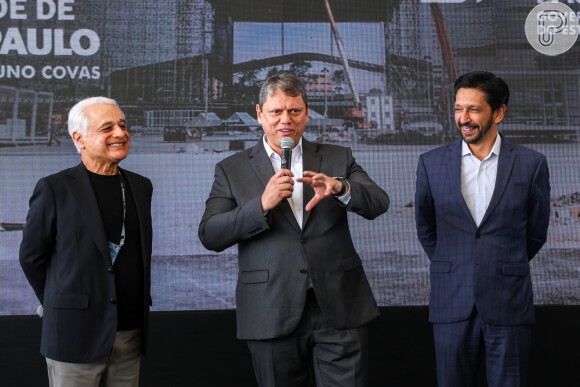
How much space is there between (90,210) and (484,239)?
1439 millimetres

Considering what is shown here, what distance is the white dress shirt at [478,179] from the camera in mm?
2566

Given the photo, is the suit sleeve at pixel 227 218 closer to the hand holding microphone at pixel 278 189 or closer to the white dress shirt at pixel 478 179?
the hand holding microphone at pixel 278 189

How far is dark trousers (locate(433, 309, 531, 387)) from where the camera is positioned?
2471 millimetres

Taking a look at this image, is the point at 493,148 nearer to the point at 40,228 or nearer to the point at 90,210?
the point at 90,210

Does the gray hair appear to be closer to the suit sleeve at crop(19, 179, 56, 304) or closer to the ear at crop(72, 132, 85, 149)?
the ear at crop(72, 132, 85, 149)

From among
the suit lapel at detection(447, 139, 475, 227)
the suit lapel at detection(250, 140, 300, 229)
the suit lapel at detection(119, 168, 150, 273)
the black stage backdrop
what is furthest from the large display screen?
the suit lapel at detection(250, 140, 300, 229)

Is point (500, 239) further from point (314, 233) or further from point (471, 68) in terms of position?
point (471, 68)

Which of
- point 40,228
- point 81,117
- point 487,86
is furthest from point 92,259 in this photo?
point 487,86

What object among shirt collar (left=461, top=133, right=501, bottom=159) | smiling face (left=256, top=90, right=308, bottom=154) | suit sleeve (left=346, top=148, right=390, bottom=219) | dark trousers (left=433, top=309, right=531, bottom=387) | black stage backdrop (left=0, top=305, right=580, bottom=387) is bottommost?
black stage backdrop (left=0, top=305, right=580, bottom=387)

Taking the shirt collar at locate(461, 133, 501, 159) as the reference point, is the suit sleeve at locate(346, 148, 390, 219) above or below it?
below

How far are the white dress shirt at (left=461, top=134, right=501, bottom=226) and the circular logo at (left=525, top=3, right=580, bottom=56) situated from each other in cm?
178

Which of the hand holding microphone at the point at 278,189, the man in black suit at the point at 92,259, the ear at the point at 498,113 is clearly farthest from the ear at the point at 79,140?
the ear at the point at 498,113

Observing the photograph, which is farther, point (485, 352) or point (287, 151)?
point (485, 352)

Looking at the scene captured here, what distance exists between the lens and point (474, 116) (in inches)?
101
